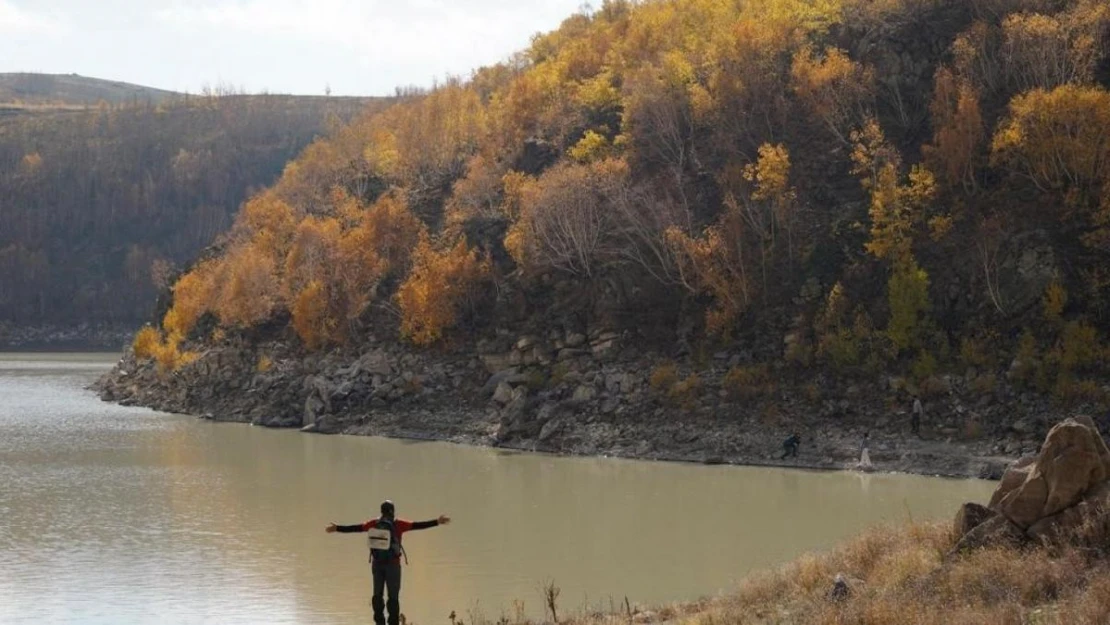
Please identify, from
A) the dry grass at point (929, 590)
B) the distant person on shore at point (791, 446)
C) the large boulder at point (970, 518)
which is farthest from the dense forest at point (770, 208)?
the dry grass at point (929, 590)

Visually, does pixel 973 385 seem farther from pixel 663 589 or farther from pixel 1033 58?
pixel 663 589

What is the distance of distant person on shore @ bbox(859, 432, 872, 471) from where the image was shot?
39.5m

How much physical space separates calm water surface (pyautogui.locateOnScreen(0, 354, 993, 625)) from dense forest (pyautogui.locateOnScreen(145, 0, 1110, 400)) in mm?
8607

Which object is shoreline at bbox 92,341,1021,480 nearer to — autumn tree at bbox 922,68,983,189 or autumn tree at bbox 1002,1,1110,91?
autumn tree at bbox 922,68,983,189

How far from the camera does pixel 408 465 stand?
4403 centimetres

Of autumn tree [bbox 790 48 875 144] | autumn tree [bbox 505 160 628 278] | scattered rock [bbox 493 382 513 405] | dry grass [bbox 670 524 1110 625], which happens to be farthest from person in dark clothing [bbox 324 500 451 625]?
autumn tree [bbox 790 48 875 144]

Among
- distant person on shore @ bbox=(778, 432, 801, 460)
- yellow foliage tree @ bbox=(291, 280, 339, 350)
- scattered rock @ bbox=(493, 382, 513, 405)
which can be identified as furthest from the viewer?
yellow foliage tree @ bbox=(291, 280, 339, 350)

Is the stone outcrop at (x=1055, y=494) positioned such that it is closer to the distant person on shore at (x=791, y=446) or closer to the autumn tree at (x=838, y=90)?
the distant person on shore at (x=791, y=446)

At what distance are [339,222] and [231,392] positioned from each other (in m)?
12.2

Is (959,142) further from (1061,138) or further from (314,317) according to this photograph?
(314,317)

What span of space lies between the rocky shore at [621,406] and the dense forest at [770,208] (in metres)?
1.37

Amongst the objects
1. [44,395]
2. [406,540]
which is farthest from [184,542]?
[44,395]

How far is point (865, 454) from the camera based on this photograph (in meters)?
39.8

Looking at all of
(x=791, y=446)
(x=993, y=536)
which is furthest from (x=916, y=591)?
(x=791, y=446)
